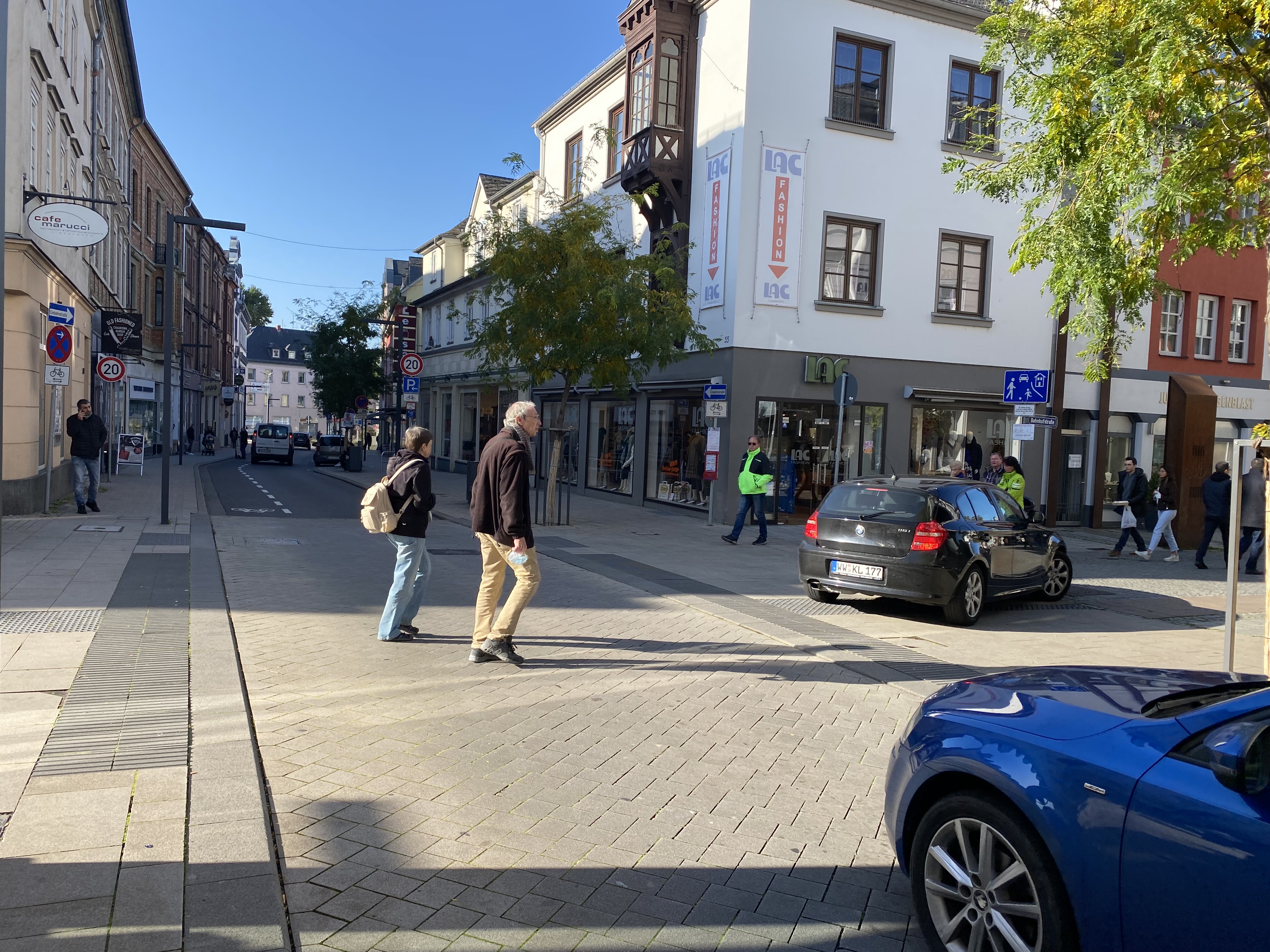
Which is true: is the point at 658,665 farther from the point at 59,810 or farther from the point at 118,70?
the point at 118,70

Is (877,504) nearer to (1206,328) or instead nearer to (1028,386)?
(1028,386)

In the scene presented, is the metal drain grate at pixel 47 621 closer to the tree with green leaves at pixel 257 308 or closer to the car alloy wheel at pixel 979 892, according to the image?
the car alloy wheel at pixel 979 892

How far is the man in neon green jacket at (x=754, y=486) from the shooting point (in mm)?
15922

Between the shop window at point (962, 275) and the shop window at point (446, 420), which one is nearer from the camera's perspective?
the shop window at point (962, 275)

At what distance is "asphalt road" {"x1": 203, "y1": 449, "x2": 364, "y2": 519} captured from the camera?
19406 millimetres

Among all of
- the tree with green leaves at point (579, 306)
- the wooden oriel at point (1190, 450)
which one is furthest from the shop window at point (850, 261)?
the wooden oriel at point (1190, 450)

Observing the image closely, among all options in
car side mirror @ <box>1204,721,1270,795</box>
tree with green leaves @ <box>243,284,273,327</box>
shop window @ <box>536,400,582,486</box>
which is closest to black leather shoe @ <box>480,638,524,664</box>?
car side mirror @ <box>1204,721,1270,795</box>

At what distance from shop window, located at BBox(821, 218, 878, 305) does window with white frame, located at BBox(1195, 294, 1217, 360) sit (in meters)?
9.26

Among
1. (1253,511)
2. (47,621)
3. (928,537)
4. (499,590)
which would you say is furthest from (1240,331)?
(47,621)

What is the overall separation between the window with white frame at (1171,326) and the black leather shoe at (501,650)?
21.5m

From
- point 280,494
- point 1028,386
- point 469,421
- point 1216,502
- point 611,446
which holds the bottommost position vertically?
point 280,494

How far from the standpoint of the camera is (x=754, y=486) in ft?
52.3

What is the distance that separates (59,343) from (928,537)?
1427 cm

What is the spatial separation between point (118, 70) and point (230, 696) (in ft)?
117
